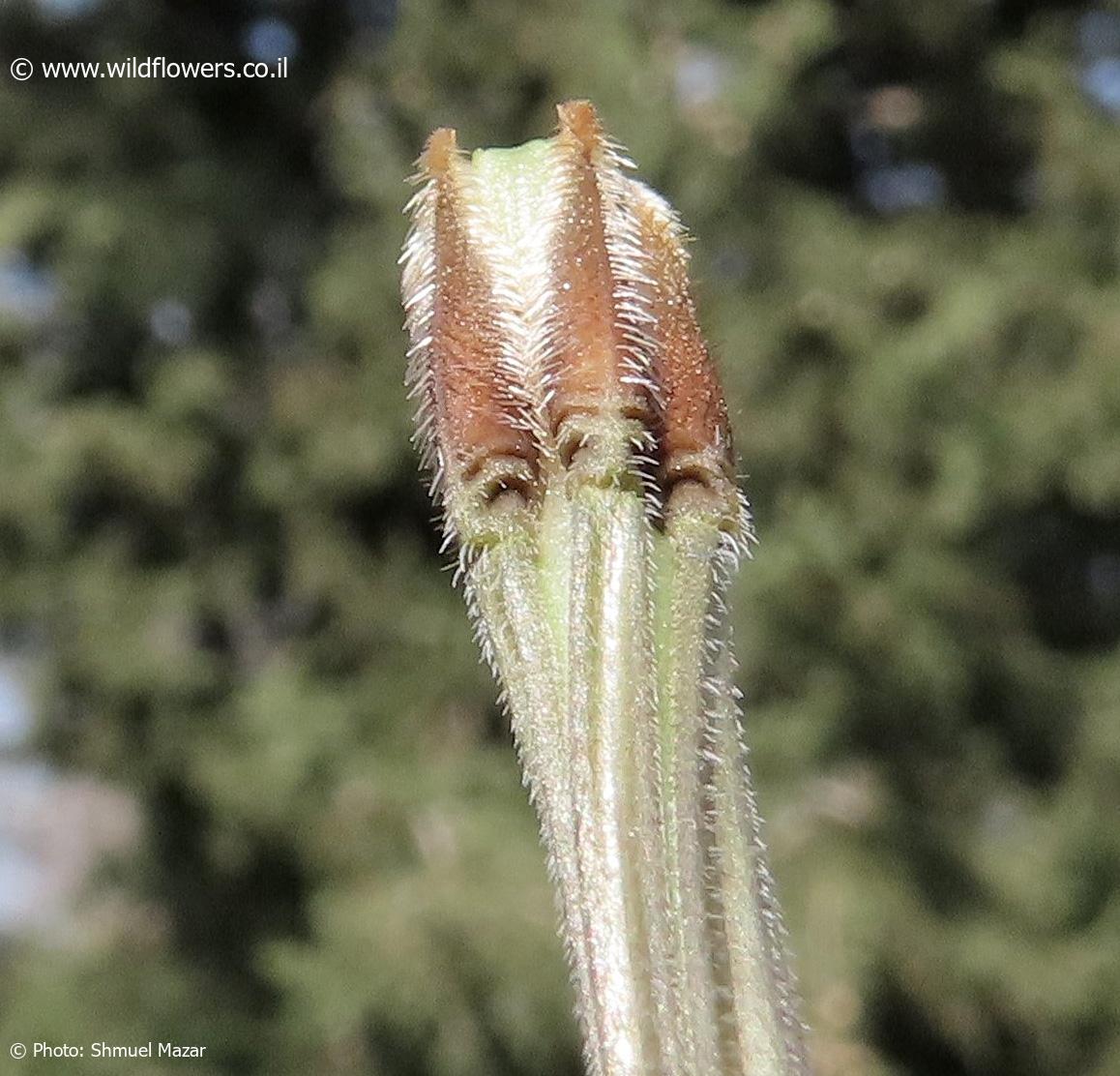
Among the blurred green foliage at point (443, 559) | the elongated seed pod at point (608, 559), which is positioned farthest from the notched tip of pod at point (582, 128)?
the blurred green foliage at point (443, 559)

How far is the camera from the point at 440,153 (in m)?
1.01

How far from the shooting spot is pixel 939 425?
556cm

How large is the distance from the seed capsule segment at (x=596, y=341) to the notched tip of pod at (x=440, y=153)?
0.24ft

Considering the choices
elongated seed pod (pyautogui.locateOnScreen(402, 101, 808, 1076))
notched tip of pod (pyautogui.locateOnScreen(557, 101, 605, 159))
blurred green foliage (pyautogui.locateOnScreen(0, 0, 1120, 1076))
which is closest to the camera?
elongated seed pod (pyautogui.locateOnScreen(402, 101, 808, 1076))

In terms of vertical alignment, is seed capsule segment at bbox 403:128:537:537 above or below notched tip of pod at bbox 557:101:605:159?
below

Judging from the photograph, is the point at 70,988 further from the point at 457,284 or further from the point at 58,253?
the point at 457,284

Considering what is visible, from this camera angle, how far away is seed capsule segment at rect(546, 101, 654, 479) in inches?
37.3

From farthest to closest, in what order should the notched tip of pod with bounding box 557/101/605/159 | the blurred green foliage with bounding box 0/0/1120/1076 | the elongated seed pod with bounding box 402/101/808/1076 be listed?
the blurred green foliage with bounding box 0/0/1120/1076 → the notched tip of pod with bounding box 557/101/605/159 → the elongated seed pod with bounding box 402/101/808/1076

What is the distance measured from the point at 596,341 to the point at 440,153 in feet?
0.51

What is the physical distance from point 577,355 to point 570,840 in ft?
0.85

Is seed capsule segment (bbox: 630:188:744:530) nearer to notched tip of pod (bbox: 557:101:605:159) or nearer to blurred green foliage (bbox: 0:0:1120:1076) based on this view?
notched tip of pod (bbox: 557:101:605:159)

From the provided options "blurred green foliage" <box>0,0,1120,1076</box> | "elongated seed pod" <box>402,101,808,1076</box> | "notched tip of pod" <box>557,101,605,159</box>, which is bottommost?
"elongated seed pod" <box>402,101,808,1076</box>

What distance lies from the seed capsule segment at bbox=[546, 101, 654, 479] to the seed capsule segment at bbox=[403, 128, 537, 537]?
→ 0.09 ft

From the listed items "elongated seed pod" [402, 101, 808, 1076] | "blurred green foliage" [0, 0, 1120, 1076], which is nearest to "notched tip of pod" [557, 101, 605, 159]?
"elongated seed pod" [402, 101, 808, 1076]
